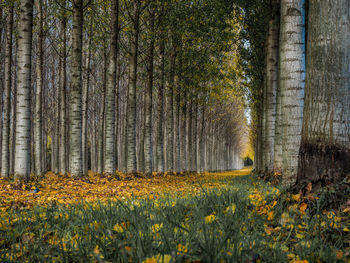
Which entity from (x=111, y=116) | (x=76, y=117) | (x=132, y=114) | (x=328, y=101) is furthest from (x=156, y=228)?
(x=132, y=114)

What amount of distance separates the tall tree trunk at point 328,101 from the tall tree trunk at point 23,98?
7028mm

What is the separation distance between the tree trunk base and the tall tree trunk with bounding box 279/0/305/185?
182cm

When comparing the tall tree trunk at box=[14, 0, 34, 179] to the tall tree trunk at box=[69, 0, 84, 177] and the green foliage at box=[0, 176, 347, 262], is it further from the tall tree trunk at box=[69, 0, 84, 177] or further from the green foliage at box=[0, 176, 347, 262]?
the green foliage at box=[0, 176, 347, 262]

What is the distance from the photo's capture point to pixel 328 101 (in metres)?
3.80

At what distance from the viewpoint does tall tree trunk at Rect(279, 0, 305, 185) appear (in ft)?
18.4

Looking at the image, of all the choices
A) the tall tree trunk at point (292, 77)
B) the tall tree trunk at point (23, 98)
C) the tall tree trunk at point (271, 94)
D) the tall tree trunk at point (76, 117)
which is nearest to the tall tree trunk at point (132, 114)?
the tall tree trunk at point (76, 117)

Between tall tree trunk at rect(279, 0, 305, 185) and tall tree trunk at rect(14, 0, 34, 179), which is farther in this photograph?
tall tree trunk at rect(14, 0, 34, 179)

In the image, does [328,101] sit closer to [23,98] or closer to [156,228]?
[156,228]

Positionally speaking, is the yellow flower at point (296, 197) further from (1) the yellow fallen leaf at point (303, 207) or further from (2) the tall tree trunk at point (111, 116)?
(2) the tall tree trunk at point (111, 116)

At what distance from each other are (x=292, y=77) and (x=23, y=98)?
6754 mm

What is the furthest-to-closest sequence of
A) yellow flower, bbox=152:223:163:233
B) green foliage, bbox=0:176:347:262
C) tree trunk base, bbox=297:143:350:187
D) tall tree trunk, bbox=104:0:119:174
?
1. tall tree trunk, bbox=104:0:119:174
2. tree trunk base, bbox=297:143:350:187
3. yellow flower, bbox=152:223:163:233
4. green foliage, bbox=0:176:347:262

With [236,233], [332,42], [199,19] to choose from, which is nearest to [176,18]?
[199,19]

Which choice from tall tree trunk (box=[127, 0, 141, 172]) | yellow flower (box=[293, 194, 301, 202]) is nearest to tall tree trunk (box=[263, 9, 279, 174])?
tall tree trunk (box=[127, 0, 141, 172])

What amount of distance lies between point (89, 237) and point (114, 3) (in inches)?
450
